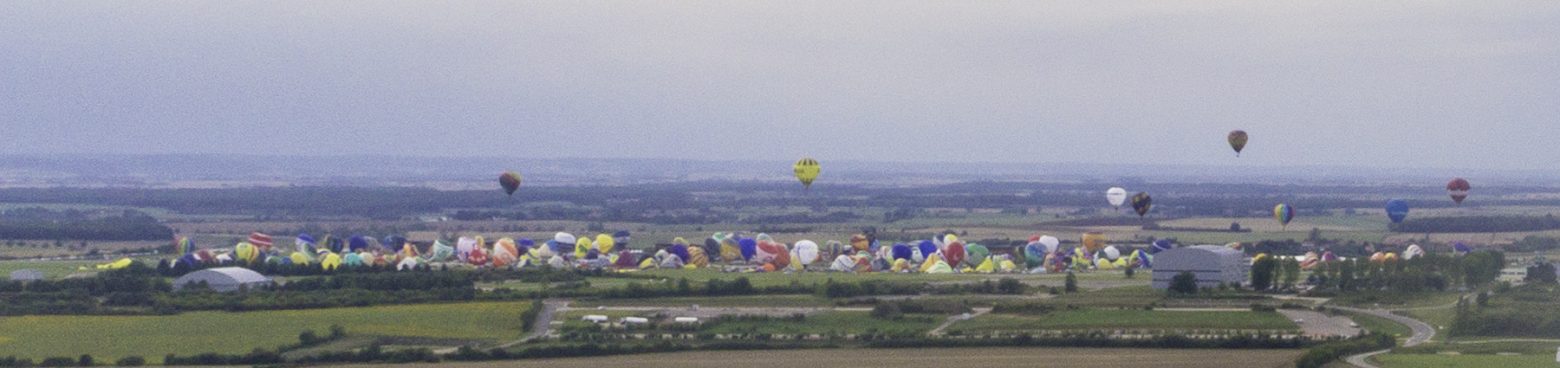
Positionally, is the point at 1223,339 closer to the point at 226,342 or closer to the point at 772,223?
the point at 226,342

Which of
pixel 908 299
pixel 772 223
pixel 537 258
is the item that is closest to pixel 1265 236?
pixel 772 223

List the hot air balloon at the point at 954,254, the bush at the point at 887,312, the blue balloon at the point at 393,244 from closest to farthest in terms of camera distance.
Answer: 1. the bush at the point at 887,312
2. the hot air balloon at the point at 954,254
3. the blue balloon at the point at 393,244

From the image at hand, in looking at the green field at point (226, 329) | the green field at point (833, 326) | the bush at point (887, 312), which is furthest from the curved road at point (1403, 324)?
the green field at point (226, 329)

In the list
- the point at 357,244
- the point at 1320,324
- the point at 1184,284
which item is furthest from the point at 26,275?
the point at 1320,324

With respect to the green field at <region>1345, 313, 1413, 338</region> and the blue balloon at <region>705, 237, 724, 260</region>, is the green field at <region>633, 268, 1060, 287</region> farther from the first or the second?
the green field at <region>1345, 313, 1413, 338</region>

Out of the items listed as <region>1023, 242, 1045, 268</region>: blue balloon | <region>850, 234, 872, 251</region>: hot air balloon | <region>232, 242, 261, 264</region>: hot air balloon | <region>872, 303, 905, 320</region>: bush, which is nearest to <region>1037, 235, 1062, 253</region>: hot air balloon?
<region>1023, 242, 1045, 268</region>: blue balloon

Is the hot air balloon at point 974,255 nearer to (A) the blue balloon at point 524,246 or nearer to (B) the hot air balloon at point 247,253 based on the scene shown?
(A) the blue balloon at point 524,246
